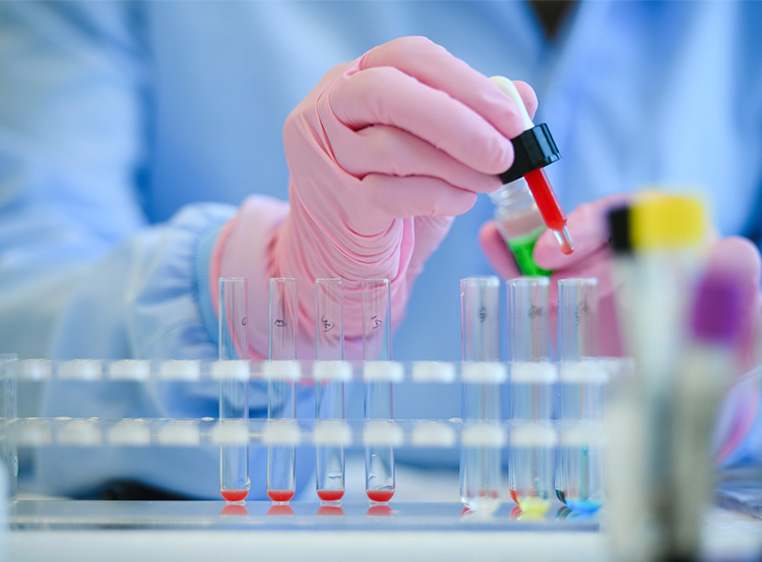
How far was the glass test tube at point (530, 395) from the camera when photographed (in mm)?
455

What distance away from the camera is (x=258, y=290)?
656 millimetres

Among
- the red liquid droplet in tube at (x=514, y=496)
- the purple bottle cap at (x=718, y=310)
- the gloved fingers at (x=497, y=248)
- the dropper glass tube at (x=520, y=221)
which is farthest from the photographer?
the gloved fingers at (x=497, y=248)

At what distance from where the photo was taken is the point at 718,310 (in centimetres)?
25

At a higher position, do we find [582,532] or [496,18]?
[496,18]

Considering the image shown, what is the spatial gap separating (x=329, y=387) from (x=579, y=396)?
178mm

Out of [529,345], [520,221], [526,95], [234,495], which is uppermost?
[526,95]

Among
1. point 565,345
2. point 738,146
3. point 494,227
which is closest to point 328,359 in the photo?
point 565,345

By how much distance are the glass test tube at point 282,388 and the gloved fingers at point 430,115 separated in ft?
0.48

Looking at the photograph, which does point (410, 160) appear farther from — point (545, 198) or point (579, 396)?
point (579, 396)

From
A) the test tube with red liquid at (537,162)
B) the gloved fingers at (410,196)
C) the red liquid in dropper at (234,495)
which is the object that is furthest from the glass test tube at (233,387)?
the test tube with red liquid at (537,162)

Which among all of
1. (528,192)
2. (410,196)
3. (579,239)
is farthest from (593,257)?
(410,196)

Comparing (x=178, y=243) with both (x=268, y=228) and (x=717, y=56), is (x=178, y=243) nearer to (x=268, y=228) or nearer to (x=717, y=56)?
(x=268, y=228)

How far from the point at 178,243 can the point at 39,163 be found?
31 cm

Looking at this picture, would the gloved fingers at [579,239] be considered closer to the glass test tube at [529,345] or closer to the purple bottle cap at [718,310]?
the glass test tube at [529,345]
